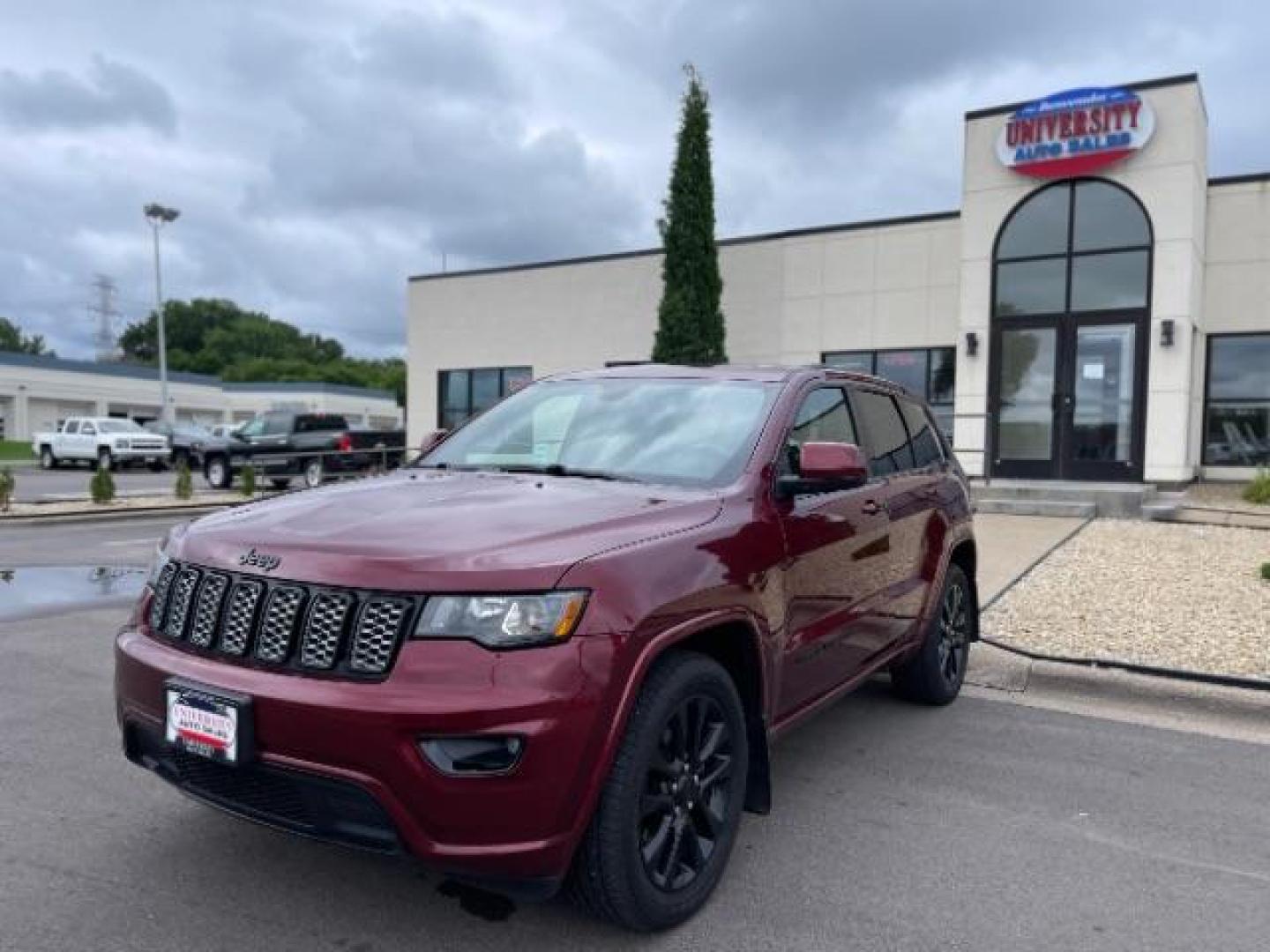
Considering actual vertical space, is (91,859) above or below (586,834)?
below

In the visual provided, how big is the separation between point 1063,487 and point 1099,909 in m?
12.6

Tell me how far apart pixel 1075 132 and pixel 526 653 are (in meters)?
16.0

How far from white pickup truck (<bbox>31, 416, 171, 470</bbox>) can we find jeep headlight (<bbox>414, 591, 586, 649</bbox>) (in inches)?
1280

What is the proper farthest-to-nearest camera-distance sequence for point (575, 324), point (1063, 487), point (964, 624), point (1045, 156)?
point (575, 324) → point (1045, 156) → point (1063, 487) → point (964, 624)

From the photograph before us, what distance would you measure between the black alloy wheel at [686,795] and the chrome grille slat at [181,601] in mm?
1480

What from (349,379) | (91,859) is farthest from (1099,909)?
(349,379)

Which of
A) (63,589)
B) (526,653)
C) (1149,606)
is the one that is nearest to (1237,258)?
(1149,606)

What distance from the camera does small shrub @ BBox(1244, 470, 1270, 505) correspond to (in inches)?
547

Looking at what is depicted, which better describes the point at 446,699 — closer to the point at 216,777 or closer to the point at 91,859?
the point at 216,777

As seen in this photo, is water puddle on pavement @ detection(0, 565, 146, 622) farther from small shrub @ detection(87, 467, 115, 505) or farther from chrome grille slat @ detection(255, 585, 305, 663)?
small shrub @ detection(87, 467, 115, 505)

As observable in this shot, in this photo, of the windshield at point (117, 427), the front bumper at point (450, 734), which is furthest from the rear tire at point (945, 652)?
the windshield at point (117, 427)

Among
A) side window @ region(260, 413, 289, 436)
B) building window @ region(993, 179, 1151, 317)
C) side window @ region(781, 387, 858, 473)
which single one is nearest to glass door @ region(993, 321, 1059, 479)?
building window @ region(993, 179, 1151, 317)

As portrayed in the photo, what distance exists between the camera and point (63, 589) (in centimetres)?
847

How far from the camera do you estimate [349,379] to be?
A: 117 meters
